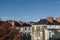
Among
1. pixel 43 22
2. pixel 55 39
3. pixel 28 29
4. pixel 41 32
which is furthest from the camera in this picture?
pixel 28 29

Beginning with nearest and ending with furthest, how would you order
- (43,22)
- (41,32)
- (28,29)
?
(41,32)
(43,22)
(28,29)

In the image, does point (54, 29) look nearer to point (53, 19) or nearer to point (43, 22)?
point (43, 22)

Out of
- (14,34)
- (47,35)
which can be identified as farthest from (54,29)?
(14,34)

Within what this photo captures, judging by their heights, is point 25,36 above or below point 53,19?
below

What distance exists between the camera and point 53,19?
96062mm

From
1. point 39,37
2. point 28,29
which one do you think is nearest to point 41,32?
point 39,37

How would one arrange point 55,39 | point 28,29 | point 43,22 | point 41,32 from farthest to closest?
point 28,29, point 43,22, point 41,32, point 55,39

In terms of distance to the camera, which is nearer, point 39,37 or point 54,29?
point 54,29

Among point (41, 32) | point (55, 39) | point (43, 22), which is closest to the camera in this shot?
point (55, 39)

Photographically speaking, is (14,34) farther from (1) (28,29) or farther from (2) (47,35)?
(1) (28,29)

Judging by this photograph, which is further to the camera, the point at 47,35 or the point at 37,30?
the point at 37,30

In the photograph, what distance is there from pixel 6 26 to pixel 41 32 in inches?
375

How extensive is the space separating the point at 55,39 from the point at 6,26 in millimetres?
16387

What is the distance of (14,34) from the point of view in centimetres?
6956
